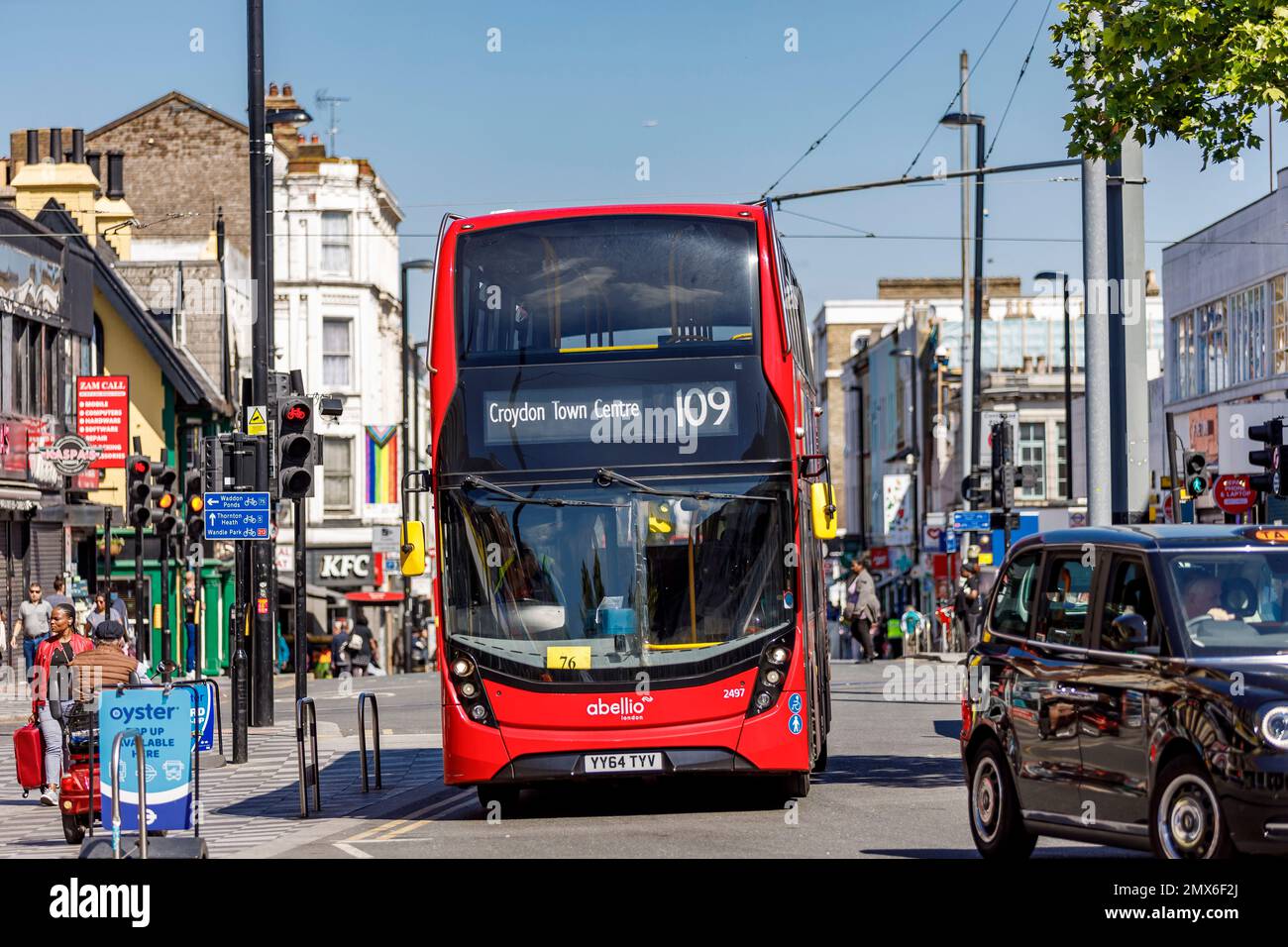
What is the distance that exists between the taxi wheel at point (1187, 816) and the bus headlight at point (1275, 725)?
0.37 m

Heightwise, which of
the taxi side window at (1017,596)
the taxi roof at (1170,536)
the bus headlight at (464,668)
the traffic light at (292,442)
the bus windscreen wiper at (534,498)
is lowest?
the bus headlight at (464,668)

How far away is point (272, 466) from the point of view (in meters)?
23.3

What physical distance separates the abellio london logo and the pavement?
0.66 meters

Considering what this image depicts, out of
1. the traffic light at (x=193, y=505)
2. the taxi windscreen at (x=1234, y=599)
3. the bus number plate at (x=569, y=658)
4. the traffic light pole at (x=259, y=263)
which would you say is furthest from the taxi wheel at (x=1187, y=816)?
the traffic light at (x=193, y=505)

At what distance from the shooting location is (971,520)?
33531mm

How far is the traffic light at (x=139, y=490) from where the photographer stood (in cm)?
3466

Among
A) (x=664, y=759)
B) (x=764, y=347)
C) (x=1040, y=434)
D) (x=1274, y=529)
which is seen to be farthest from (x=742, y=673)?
(x=1040, y=434)

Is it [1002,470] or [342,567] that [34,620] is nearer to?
[1002,470]

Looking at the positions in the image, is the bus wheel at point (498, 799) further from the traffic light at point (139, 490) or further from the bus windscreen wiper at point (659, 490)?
the traffic light at point (139, 490)

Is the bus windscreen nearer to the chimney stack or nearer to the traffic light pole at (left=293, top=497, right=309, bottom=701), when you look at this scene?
the traffic light pole at (left=293, top=497, right=309, bottom=701)

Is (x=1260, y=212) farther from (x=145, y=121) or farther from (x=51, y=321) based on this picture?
(x=145, y=121)

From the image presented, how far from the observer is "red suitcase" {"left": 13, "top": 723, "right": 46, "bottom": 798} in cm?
1686

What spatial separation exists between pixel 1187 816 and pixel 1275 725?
2.29 ft

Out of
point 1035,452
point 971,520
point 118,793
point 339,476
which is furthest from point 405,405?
point 118,793
